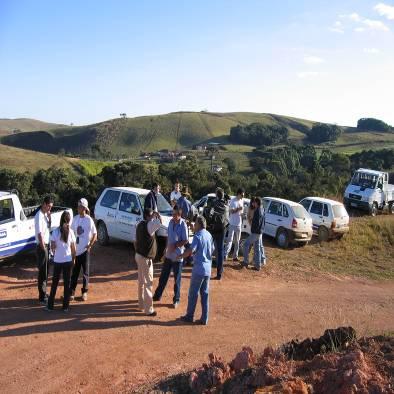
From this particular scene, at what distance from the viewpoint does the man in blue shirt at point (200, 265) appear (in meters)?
7.59

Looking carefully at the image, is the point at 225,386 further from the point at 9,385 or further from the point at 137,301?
the point at 137,301

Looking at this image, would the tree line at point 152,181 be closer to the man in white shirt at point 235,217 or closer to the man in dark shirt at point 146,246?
the man in white shirt at point 235,217

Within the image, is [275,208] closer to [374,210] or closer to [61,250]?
[61,250]

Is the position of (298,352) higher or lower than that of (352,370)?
lower

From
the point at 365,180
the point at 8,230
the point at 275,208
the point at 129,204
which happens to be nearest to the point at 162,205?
the point at 129,204

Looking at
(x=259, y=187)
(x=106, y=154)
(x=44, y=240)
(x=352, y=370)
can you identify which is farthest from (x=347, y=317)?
(x=106, y=154)

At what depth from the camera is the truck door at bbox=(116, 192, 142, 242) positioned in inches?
456

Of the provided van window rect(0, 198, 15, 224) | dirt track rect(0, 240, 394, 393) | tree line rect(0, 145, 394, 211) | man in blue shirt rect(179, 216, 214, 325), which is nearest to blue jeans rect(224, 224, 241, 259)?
dirt track rect(0, 240, 394, 393)

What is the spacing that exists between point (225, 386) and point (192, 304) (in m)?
2.72

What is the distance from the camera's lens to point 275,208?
52.3 ft

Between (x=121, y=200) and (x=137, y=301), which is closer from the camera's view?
(x=137, y=301)

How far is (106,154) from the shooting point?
350 feet

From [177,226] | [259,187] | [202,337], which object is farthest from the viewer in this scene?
[259,187]

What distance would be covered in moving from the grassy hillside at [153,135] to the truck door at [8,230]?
115107mm
